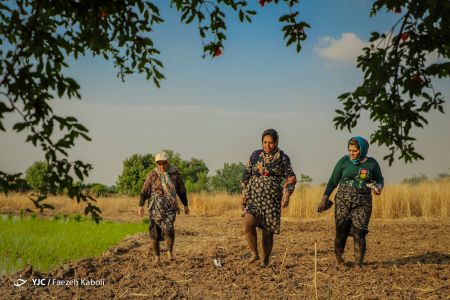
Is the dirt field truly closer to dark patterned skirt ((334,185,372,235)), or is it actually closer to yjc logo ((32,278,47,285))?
yjc logo ((32,278,47,285))

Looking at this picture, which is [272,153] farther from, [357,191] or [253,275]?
[253,275]

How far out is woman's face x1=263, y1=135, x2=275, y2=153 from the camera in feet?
21.6

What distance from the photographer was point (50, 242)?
11.2 metres

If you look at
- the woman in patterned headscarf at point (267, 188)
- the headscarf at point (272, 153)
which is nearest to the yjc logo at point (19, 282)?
the woman in patterned headscarf at point (267, 188)

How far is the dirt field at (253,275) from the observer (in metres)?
5.70

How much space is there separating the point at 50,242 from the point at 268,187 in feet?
22.1

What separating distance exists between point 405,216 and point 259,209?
1105 cm

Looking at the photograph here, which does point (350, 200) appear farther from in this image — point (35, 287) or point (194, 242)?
point (194, 242)

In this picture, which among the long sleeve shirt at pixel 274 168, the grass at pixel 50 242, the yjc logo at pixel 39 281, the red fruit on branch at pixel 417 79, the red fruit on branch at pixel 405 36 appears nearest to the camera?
the red fruit on branch at pixel 417 79

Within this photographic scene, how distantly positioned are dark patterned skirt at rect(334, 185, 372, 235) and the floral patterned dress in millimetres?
712

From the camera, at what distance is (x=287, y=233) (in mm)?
11859

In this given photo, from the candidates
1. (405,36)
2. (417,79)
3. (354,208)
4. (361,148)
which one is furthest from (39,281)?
(405,36)

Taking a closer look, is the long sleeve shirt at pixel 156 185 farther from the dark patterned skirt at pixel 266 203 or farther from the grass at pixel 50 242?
the grass at pixel 50 242

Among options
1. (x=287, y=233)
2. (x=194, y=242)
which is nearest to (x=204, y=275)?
(x=194, y=242)
